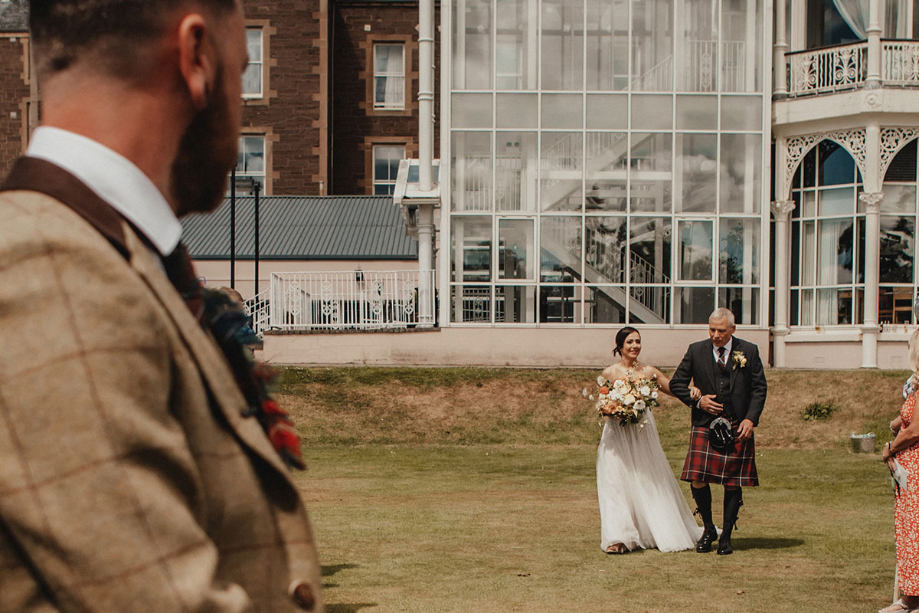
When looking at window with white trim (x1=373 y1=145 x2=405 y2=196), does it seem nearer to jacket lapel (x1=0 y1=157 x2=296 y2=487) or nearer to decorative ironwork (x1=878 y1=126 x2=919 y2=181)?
decorative ironwork (x1=878 y1=126 x2=919 y2=181)

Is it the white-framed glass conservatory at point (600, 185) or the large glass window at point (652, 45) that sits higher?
the large glass window at point (652, 45)

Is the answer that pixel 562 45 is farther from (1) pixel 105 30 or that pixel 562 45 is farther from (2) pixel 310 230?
(1) pixel 105 30

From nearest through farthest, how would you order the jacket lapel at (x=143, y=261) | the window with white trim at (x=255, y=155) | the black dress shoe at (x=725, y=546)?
the jacket lapel at (x=143, y=261) → the black dress shoe at (x=725, y=546) → the window with white trim at (x=255, y=155)

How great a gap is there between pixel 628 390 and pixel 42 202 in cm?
964

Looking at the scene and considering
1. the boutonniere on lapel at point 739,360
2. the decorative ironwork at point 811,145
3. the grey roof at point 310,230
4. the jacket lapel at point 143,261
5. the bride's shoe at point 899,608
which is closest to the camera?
the jacket lapel at point 143,261

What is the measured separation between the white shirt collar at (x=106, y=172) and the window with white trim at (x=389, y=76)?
130 feet

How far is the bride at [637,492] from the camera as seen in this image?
410 inches

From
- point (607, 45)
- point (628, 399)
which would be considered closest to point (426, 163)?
point (607, 45)

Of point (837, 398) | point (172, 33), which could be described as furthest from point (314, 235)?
point (172, 33)

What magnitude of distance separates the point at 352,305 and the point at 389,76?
17.9 meters

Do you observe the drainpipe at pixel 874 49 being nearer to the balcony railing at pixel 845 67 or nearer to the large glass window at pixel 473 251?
the balcony railing at pixel 845 67

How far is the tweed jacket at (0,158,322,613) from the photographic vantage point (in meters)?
1.23

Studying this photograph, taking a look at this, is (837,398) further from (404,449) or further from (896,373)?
(404,449)

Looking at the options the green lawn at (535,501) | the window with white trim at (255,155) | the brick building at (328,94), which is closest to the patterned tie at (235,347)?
the green lawn at (535,501)
